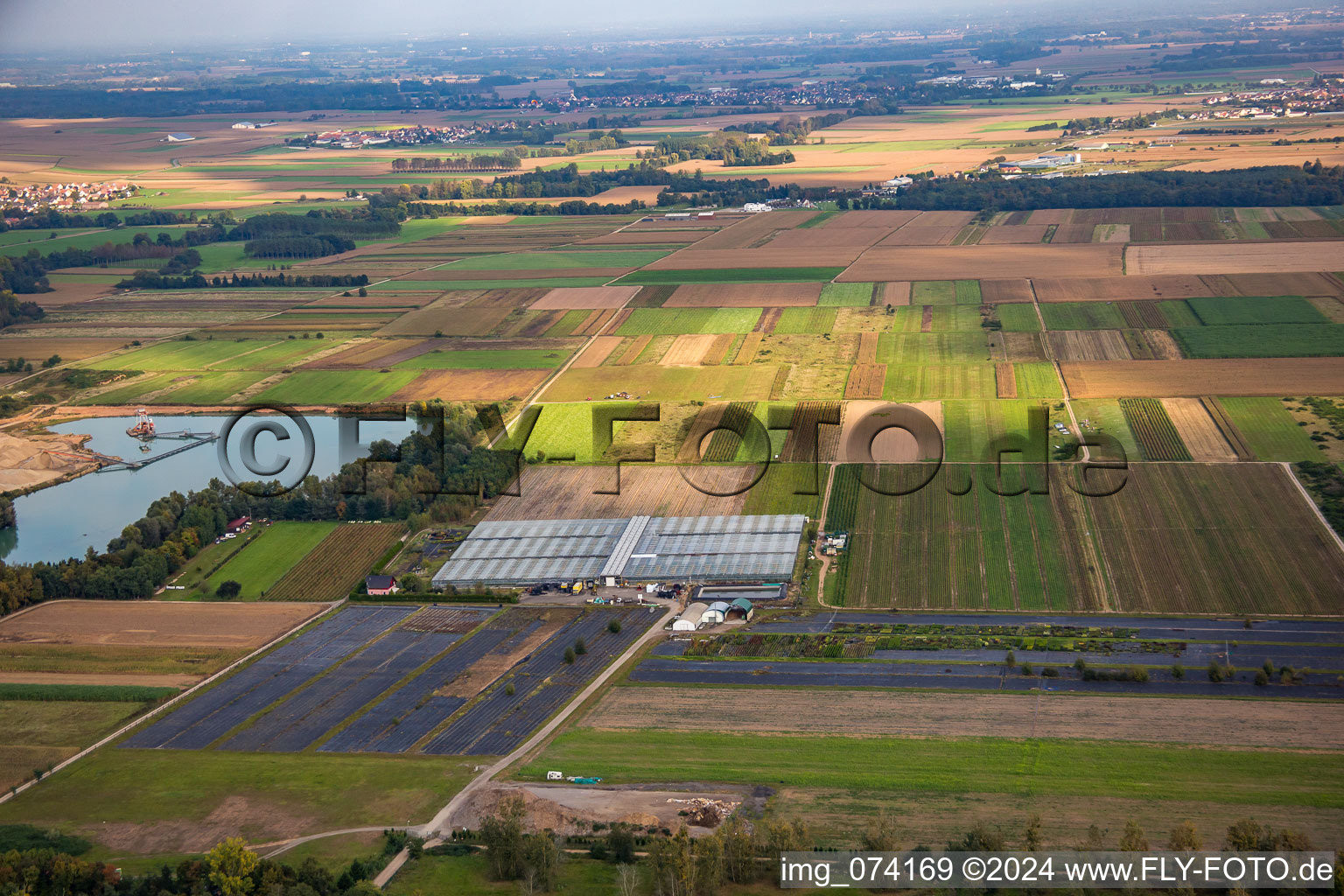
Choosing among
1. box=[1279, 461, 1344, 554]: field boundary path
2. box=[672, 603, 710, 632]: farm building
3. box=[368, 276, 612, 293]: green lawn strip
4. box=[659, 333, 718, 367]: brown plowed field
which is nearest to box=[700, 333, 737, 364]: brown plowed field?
box=[659, 333, 718, 367]: brown plowed field

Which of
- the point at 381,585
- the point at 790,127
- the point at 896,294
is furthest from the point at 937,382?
the point at 790,127

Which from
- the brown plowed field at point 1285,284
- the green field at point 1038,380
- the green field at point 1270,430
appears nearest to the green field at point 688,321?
the green field at point 1038,380

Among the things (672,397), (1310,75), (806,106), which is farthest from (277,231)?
(1310,75)

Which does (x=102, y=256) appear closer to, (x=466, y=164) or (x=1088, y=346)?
(x=466, y=164)

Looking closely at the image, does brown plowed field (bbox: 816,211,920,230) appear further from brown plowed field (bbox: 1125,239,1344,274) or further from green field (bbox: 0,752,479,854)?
green field (bbox: 0,752,479,854)

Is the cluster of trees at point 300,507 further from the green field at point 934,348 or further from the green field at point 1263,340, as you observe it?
the green field at point 1263,340

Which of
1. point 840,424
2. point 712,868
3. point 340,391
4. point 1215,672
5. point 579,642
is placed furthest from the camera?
point 340,391

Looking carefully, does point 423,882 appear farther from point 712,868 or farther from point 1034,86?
point 1034,86
